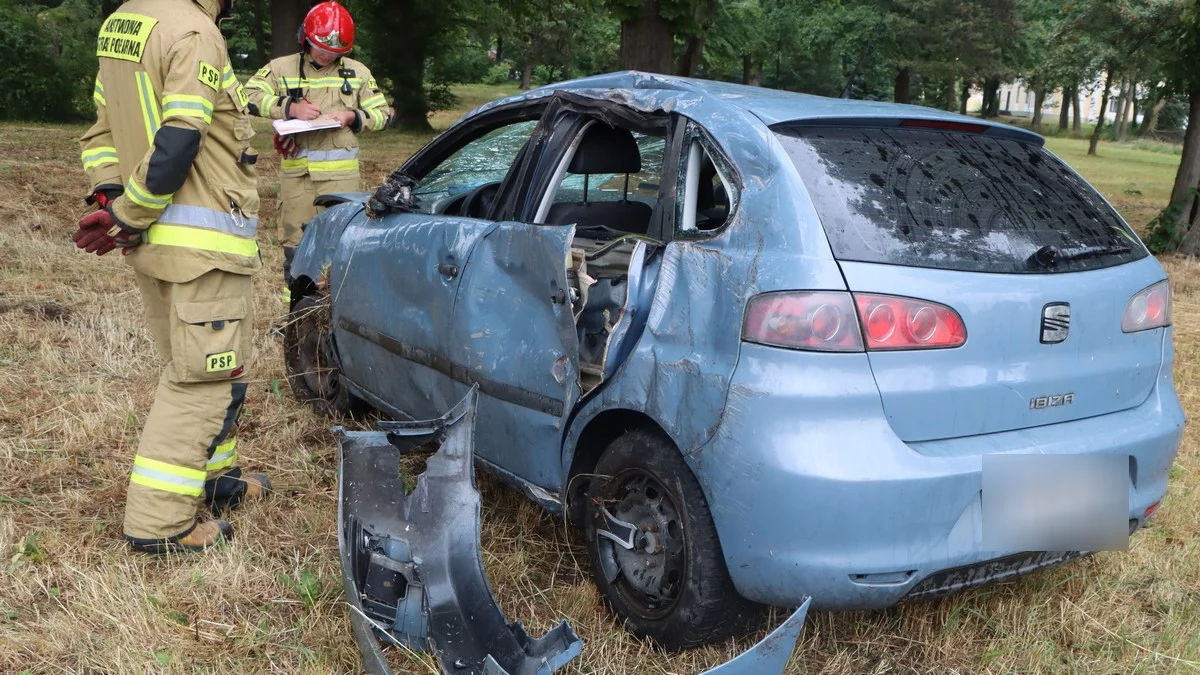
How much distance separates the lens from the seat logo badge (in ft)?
8.17

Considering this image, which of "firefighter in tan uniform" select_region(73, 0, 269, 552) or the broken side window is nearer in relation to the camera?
the broken side window

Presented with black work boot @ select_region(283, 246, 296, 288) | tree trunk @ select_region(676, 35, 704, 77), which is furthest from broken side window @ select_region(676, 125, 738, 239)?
tree trunk @ select_region(676, 35, 704, 77)

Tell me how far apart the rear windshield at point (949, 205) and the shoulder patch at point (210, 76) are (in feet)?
5.79

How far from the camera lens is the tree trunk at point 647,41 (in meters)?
10.7

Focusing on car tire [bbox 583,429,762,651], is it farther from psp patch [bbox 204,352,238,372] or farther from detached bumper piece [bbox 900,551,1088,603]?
psp patch [bbox 204,352,238,372]

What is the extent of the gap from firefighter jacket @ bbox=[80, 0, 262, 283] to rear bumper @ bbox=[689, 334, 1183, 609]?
5.97ft

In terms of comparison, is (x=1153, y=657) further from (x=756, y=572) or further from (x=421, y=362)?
(x=421, y=362)

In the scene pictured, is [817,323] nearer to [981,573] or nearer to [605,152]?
[981,573]

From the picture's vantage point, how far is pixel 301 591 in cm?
303

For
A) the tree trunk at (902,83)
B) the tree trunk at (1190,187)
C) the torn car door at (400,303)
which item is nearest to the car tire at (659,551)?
the torn car door at (400,303)

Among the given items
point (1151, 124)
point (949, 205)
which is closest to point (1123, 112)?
point (1151, 124)

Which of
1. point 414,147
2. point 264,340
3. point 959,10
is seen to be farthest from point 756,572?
point 959,10

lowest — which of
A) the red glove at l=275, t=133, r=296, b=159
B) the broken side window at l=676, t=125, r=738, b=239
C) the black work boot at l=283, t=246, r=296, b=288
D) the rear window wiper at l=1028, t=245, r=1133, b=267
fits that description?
the black work boot at l=283, t=246, r=296, b=288

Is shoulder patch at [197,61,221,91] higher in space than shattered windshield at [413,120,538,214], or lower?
higher
